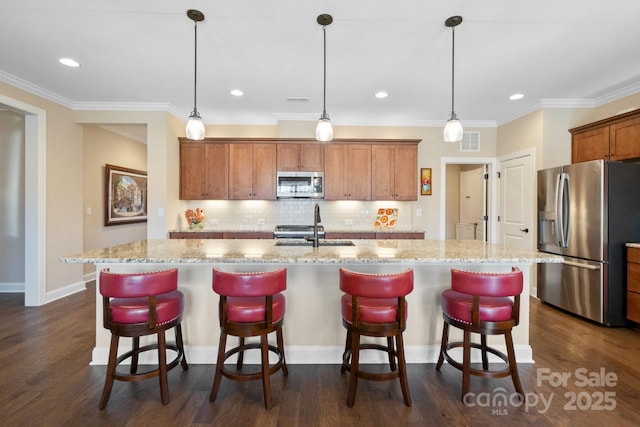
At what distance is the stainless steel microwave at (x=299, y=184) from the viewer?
477 cm

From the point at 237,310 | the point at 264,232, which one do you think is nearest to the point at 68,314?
the point at 264,232

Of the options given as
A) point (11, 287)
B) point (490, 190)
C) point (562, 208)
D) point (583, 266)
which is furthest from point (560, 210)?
point (11, 287)

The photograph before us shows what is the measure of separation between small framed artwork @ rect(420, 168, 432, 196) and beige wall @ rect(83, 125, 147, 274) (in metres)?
5.35

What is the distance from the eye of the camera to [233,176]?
189 inches

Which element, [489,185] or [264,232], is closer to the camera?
[264,232]

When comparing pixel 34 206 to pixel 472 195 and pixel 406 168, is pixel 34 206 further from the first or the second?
pixel 472 195

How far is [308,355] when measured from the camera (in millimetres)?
2406

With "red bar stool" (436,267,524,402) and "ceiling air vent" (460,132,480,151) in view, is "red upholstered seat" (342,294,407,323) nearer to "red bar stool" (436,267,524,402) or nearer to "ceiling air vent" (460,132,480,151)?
"red bar stool" (436,267,524,402)

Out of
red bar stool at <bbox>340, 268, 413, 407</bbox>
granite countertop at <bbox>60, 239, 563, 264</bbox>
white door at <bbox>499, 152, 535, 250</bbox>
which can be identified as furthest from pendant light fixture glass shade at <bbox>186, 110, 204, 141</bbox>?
white door at <bbox>499, 152, 535, 250</bbox>

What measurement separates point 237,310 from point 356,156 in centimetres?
348

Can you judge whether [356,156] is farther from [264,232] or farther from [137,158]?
[137,158]

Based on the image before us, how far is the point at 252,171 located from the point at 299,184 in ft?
2.59

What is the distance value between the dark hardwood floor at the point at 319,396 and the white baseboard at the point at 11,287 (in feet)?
6.88

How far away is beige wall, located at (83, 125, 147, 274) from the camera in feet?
15.4
